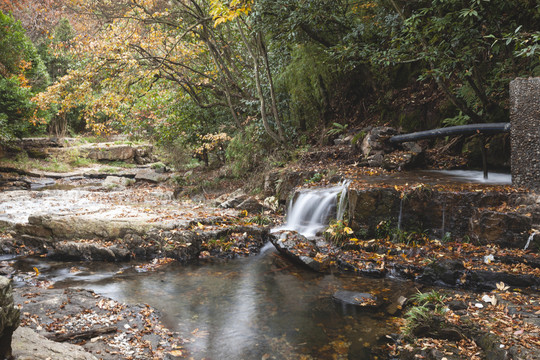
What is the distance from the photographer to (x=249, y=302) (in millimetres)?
5375

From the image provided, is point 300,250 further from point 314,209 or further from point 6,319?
point 6,319

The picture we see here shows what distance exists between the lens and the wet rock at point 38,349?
2682mm

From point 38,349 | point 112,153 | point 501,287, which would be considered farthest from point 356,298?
point 112,153

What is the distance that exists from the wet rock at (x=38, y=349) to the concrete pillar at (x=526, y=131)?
7.08 metres

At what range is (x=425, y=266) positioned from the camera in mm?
5695

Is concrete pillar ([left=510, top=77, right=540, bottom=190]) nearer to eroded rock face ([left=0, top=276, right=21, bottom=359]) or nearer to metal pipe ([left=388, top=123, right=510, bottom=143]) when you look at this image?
metal pipe ([left=388, top=123, right=510, bottom=143])

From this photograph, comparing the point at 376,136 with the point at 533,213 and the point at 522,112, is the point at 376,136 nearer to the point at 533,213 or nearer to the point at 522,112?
the point at 522,112

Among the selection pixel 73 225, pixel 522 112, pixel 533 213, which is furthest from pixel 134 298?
pixel 522 112

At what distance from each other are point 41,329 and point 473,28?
29.5ft

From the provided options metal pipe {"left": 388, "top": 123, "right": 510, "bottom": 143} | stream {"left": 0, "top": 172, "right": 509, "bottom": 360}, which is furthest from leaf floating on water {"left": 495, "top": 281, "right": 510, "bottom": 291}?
metal pipe {"left": 388, "top": 123, "right": 510, "bottom": 143}

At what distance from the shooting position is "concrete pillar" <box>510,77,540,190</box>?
6023 millimetres

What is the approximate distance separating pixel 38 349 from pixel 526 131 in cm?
759

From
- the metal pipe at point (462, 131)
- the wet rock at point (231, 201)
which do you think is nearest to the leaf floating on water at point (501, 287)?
the metal pipe at point (462, 131)

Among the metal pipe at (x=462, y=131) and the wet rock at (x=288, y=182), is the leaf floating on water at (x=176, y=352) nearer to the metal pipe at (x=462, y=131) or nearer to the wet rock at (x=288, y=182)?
the wet rock at (x=288, y=182)
